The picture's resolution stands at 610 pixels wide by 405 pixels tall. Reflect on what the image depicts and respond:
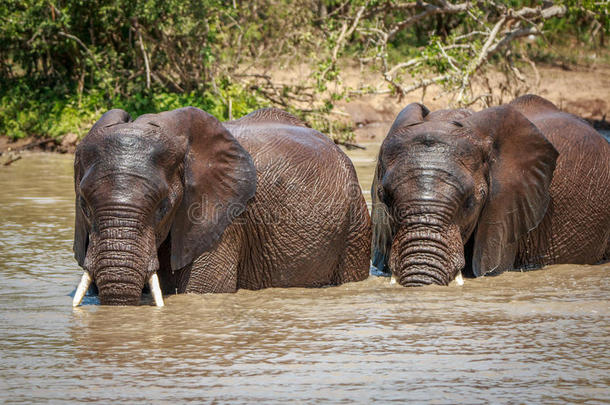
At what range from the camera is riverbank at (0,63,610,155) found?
68.0 feet

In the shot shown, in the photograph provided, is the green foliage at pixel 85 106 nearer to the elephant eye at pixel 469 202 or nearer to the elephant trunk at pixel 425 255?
the elephant eye at pixel 469 202

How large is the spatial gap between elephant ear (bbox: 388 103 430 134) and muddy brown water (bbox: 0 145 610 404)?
1.19 m

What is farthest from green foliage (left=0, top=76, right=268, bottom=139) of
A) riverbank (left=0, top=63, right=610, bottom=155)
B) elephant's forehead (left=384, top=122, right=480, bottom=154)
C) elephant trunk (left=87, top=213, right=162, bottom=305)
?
elephant trunk (left=87, top=213, right=162, bottom=305)

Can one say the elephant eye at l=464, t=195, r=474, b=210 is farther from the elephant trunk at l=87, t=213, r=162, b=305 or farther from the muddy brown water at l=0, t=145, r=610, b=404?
the elephant trunk at l=87, t=213, r=162, b=305

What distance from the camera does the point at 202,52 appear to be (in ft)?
58.9

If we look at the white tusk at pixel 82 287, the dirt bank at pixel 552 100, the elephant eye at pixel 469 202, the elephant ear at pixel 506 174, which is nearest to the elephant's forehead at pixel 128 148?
the white tusk at pixel 82 287

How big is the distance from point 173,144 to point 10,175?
907 centimetres

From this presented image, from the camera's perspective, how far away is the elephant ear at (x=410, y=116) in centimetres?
806

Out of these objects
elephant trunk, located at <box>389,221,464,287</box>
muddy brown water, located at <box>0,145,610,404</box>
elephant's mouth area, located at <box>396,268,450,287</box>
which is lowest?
muddy brown water, located at <box>0,145,610,404</box>

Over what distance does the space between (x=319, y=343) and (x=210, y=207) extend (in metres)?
1.56

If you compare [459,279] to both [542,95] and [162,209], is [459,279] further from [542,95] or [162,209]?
[542,95]

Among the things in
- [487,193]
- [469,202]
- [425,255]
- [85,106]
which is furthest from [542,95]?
[425,255]

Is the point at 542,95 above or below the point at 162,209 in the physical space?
above

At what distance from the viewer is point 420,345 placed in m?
5.97
